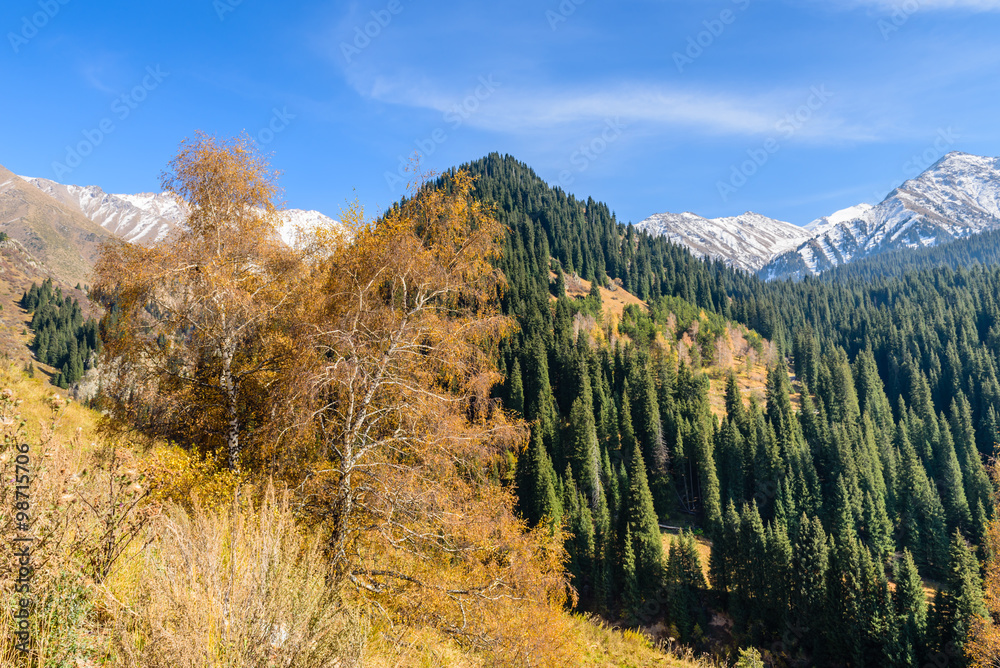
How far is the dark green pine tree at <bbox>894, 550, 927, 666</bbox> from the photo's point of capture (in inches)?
1562

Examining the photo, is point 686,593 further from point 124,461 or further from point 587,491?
point 124,461

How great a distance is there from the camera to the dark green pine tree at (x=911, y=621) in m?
39.7

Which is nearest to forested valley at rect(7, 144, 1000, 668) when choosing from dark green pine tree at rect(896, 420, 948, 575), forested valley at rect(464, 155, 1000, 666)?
forested valley at rect(464, 155, 1000, 666)

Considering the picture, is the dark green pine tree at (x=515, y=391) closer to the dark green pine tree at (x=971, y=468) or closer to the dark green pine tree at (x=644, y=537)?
the dark green pine tree at (x=644, y=537)

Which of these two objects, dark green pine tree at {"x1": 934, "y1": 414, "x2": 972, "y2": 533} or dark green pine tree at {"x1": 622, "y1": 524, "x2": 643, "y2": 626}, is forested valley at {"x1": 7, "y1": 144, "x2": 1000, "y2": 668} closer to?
dark green pine tree at {"x1": 622, "y1": 524, "x2": 643, "y2": 626}

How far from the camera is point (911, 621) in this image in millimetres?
40594

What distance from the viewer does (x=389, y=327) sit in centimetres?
1069

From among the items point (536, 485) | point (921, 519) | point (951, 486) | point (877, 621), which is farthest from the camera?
point (951, 486)

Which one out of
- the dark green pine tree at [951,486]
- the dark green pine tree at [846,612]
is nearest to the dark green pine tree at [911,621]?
the dark green pine tree at [846,612]

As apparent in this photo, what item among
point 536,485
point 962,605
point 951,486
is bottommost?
point 962,605

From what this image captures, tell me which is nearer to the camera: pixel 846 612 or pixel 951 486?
pixel 846 612

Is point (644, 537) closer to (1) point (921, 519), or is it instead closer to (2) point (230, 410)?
(1) point (921, 519)

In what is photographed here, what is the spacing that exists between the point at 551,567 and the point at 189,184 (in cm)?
1249

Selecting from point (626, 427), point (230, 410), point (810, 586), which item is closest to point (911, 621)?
point (810, 586)
